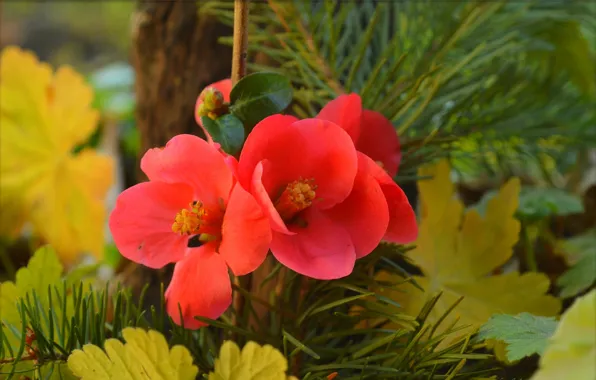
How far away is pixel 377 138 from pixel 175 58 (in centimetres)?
29

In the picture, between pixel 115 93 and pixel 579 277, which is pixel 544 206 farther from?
pixel 115 93

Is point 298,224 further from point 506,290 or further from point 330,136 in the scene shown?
point 506,290

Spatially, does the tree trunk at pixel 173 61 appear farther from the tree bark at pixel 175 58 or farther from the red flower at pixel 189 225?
the red flower at pixel 189 225

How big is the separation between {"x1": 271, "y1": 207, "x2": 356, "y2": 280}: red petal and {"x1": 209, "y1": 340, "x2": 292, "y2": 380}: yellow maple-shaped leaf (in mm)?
32

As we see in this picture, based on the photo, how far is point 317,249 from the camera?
0.75 ft

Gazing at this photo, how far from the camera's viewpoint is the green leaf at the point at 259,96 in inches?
9.4

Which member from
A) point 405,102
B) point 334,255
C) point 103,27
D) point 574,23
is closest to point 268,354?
point 334,255

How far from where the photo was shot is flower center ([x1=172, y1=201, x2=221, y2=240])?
23 centimetres

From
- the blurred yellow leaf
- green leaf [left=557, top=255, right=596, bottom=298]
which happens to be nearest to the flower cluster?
green leaf [left=557, top=255, right=596, bottom=298]

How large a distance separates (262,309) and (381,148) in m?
0.11

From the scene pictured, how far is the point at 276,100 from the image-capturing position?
0.80 ft

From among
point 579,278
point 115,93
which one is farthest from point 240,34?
point 115,93

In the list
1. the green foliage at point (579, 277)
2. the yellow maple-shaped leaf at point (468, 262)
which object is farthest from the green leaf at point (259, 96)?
the green foliage at point (579, 277)

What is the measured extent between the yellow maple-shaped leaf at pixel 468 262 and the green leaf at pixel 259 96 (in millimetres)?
115
